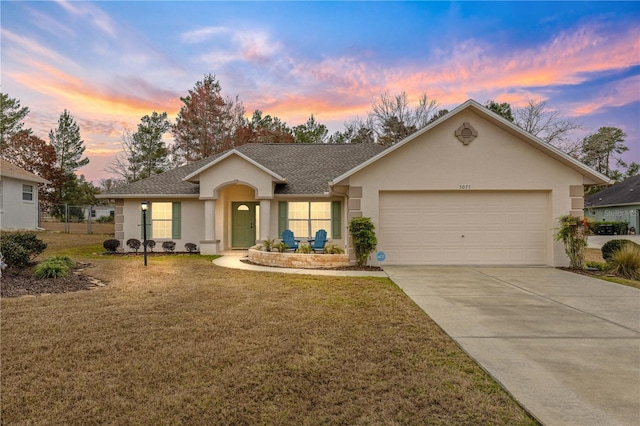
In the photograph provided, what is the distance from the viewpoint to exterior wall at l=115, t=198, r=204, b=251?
50.9ft

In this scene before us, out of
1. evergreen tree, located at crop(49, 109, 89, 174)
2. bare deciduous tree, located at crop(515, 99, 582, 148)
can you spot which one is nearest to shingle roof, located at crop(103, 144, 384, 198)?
bare deciduous tree, located at crop(515, 99, 582, 148)

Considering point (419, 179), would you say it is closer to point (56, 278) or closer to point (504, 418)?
point (504, 418)

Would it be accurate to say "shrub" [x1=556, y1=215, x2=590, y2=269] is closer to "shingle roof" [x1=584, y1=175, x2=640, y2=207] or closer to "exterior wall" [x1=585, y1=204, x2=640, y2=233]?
"exterior wall" [x1=585, y1=204, x2=640, y2=233]

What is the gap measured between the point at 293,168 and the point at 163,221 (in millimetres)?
6733

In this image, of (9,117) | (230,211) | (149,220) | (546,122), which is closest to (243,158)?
(230,211)

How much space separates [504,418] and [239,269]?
883 centimetres

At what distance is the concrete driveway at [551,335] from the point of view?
3.00m

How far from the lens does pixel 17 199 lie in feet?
71.4

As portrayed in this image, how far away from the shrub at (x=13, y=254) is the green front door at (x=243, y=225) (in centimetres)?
839

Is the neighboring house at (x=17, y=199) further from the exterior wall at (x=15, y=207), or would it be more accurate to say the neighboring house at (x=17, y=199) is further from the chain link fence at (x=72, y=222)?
the chain link fence at (x=72, y=222)

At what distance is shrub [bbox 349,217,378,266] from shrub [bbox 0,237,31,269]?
8.95 metres

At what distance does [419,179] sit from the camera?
11023 mm

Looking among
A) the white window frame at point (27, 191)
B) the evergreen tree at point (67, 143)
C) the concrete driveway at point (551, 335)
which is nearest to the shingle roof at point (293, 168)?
the concrete driveway at point (551, 335)

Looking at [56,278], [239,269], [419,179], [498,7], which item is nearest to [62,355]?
[56,278]
